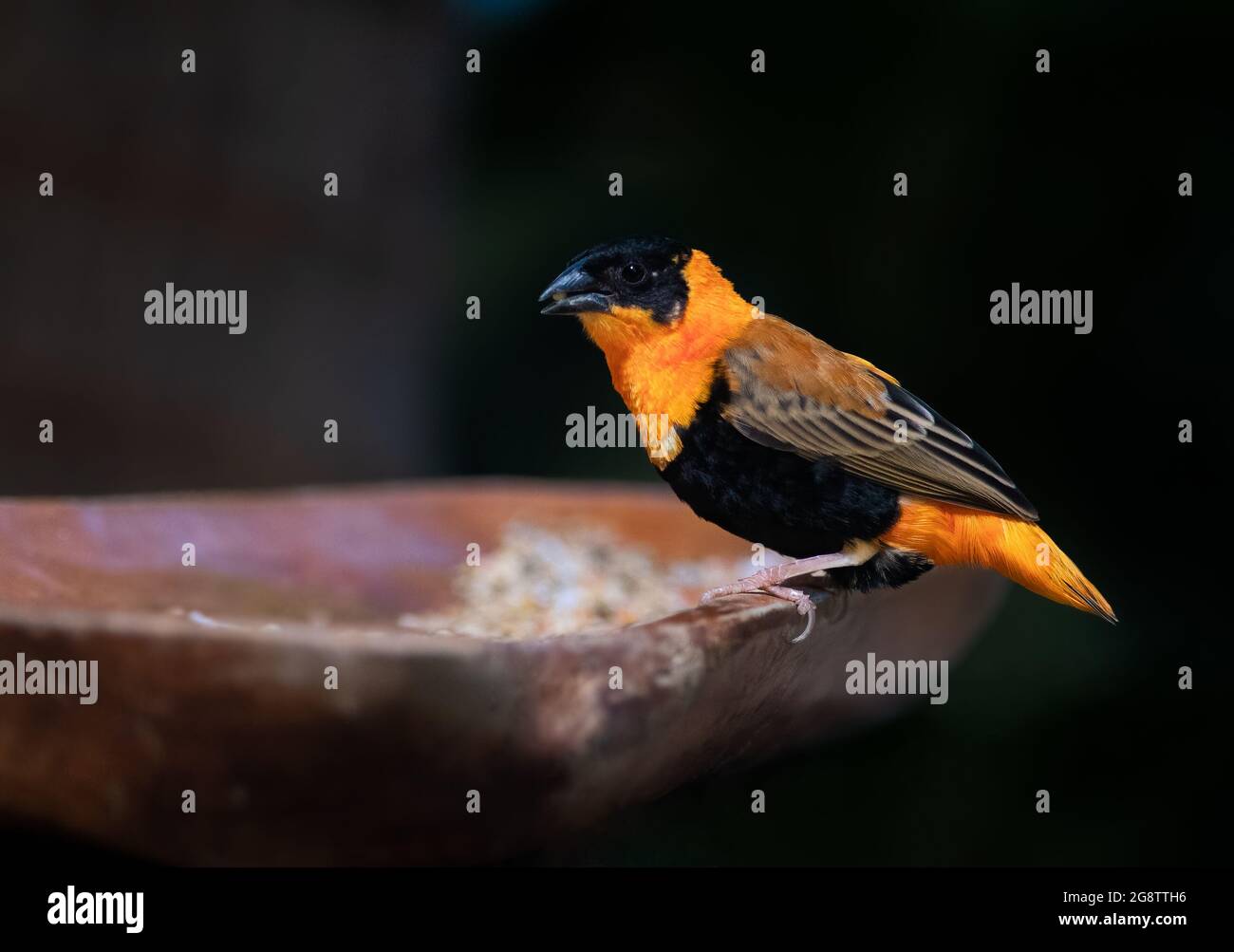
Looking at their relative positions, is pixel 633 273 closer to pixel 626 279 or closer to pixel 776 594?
pixel 626 279

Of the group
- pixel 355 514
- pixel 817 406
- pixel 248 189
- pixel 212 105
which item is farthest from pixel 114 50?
pixel 817 406

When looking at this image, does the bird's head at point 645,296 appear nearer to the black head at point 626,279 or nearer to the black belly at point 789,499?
the black head at point 626,279

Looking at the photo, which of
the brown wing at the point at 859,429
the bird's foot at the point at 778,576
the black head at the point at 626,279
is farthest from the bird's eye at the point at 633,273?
the bird's foot at the point at 778,576

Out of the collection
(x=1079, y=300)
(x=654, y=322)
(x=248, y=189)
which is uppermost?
(x=248, y=189)

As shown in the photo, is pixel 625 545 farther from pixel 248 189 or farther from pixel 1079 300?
pixel 248 189

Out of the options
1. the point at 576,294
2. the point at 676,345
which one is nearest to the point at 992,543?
the point at 676,345

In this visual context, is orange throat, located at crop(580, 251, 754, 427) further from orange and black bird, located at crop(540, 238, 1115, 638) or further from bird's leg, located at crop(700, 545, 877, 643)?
bird's leg, located at crop(700, 545, 877, 643)
